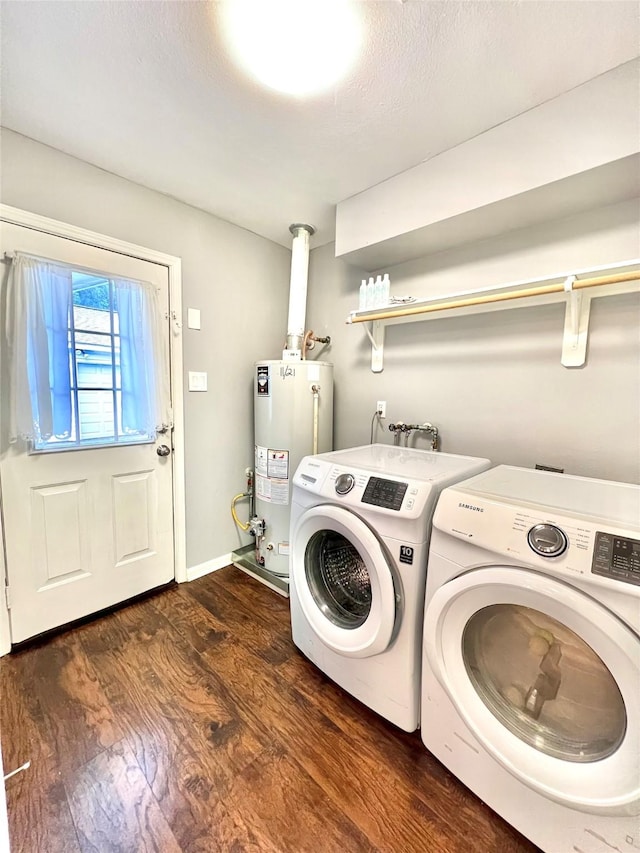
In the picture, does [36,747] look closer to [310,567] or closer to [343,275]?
[310,567]

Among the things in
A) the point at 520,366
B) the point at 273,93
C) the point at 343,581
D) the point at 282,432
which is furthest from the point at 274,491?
the point at 273,93

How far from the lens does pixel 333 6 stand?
3.17 ft

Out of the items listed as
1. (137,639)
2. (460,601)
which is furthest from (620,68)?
(137,639)

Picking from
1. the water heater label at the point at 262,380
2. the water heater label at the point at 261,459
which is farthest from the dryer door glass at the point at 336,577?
the water heater label at the point at 262,380

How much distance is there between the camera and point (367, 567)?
123 cm

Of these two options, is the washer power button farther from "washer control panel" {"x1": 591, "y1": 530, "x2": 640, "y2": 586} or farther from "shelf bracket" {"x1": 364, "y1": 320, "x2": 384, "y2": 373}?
"shelf bracket" {"x1": 364, "y1": 320, "x2": 384, "y2": 373}

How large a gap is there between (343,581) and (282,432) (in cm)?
95

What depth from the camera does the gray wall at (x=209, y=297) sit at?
1663mm

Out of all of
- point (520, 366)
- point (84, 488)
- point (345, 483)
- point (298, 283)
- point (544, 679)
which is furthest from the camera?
point (298, 283)

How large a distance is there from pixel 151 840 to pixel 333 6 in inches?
92.8

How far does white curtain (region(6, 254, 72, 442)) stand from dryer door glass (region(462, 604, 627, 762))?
187 cm

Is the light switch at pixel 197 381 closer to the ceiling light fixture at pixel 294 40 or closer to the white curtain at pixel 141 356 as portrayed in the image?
the white curtain at pixel 141 356

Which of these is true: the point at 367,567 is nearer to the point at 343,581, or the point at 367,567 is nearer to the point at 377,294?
the point at 343,581

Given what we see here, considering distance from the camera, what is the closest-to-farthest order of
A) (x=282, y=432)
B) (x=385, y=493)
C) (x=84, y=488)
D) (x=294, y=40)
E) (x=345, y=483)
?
(x=294, y=40) < (x=385, y=493) < (x=345, y=483) < (x=84, y=488) < (x=282, y=432)
